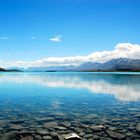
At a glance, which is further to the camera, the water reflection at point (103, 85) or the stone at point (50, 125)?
the water reflection at point (103, 85)

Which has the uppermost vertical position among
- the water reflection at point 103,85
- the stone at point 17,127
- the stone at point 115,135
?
the water reflection at point 103,85

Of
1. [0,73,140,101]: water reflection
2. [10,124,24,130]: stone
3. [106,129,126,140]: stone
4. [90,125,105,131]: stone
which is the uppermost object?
[0,73,140,101]: water reflection

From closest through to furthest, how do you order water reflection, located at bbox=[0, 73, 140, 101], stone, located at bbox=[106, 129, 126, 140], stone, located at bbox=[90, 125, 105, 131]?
stone, located at bbox=[106, 129, 126, 140], stone, located at bbox=[90, 125, 105, 131], water reflection, located at bbox=[0, 73, 140, 101]

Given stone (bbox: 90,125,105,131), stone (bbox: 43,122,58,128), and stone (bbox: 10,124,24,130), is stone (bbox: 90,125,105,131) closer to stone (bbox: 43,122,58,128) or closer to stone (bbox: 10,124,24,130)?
stone (bbox: 43,122,58,128)

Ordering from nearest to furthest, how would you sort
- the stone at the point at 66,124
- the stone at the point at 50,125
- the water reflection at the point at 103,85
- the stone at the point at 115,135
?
1. the stone at the point at 115,135
2. the stone at the point at 50,125
3. the stone at the point at 66,124
4. the water reflection at the point at 103,85

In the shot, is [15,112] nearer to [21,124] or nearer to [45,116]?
[45,116]

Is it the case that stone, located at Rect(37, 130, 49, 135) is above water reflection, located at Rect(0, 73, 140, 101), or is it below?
below

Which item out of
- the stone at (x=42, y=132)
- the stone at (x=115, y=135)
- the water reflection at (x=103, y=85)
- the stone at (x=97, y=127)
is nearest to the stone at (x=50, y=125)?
the stone at (x=42, y=132)

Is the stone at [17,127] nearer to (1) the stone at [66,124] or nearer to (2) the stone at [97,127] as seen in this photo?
(1) the stone at [66,124]

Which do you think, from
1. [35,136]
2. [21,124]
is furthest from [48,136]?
[21,124]

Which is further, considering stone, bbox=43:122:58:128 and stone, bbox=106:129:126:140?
stone, bbox=43:122:58:128

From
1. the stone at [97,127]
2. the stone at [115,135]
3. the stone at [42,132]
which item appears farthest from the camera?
the stone at [97,127]

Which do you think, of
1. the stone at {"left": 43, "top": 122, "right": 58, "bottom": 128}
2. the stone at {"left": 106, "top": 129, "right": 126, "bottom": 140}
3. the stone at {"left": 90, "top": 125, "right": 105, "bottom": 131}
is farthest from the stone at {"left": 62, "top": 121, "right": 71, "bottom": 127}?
the stone at {"left": 106, "top": 129, "right": 126, "bottom": 140}

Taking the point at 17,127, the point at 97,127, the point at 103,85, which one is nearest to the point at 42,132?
the point at 17,127
